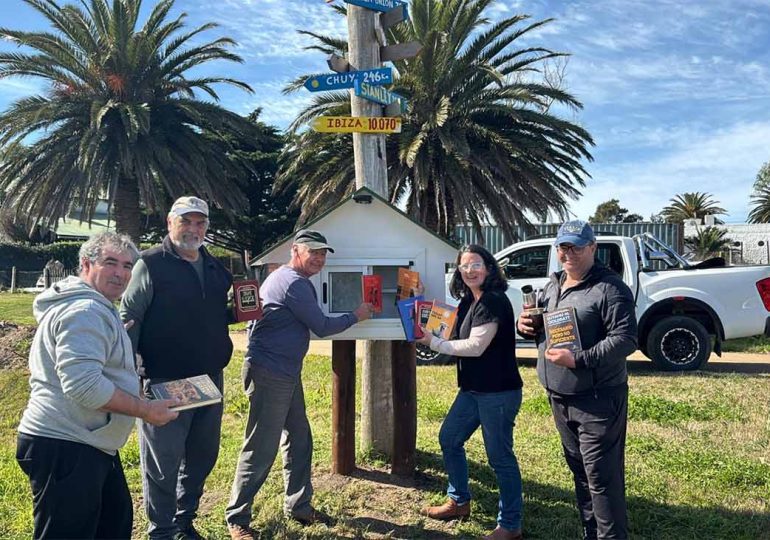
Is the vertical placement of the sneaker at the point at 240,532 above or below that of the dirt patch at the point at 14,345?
below

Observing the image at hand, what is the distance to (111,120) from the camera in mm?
13164

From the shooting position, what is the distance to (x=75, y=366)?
2.23 meters

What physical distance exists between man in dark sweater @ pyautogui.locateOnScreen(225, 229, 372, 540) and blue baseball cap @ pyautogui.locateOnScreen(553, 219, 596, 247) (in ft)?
4.11

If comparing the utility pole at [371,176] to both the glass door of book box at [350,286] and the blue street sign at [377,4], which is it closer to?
the blue street sign at [377,4]

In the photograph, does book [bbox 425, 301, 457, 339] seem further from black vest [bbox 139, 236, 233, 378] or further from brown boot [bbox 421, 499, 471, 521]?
black vest [bbox 139, 236, 233, 378]

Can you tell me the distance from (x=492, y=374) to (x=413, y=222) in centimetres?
112

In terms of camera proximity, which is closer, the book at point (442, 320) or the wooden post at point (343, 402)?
the book at point (442, 320)

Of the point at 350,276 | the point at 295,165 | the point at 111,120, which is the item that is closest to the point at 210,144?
the point at 111,120

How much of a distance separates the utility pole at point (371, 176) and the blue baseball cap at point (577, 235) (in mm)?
1630

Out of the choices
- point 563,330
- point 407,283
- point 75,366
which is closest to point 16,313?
point 407,283

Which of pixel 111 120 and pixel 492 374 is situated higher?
pixel 111 120

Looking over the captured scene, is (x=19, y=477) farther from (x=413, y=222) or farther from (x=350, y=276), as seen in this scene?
(x=413, y=222)

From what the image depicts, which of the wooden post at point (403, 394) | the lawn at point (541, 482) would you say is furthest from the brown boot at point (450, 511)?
the wooden post at point (403, 394)

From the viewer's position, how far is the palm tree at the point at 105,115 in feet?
42.0
